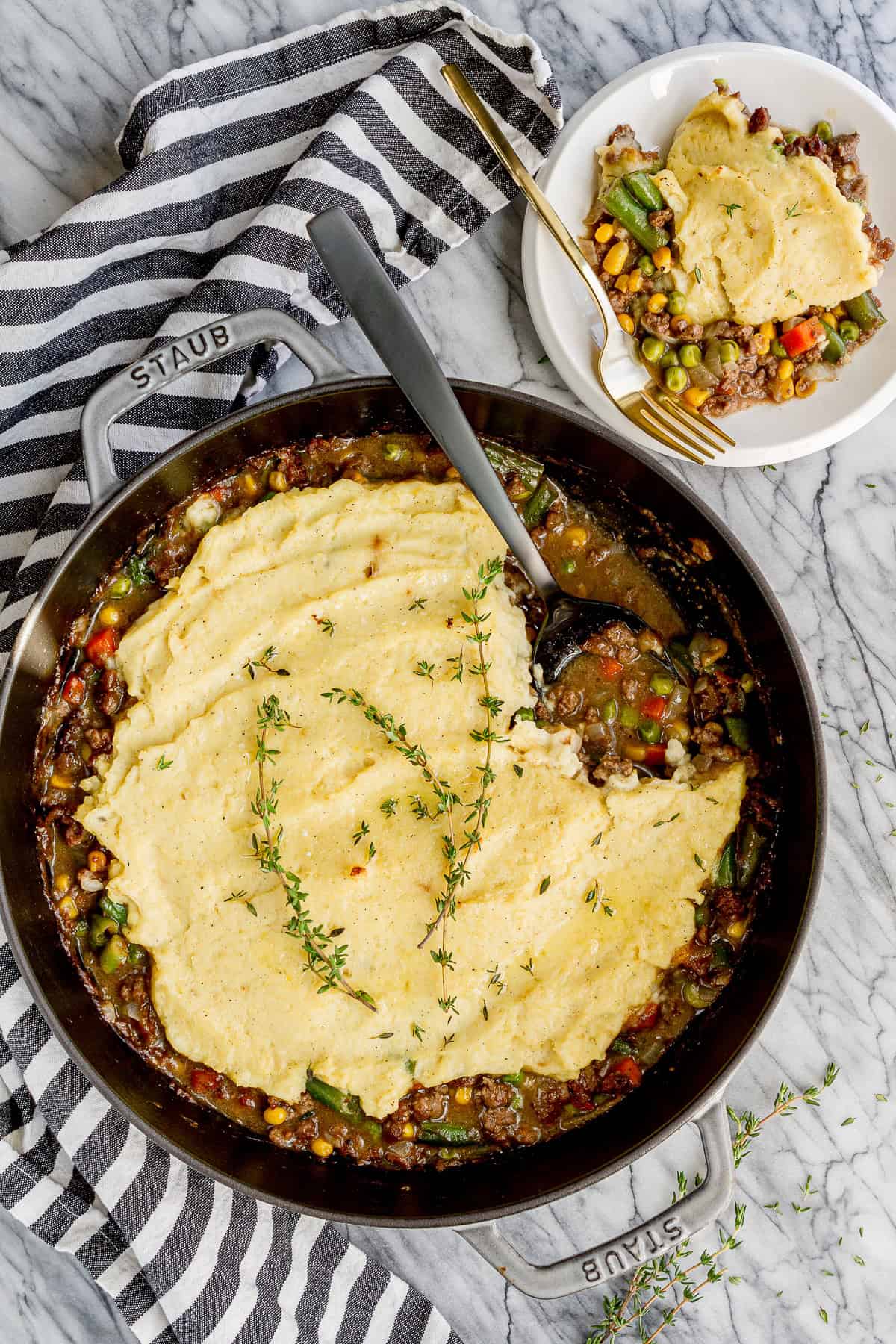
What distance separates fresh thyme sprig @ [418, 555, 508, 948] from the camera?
388 cm

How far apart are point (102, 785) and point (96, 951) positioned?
694mm

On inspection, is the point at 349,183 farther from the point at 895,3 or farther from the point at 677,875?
the point at 677,875

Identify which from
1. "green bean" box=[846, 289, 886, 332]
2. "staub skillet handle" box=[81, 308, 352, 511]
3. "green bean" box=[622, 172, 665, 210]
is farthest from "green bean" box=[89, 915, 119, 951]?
"green bean" box=[846, 289, 886, 332]

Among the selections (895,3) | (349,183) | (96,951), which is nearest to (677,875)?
(96,951)

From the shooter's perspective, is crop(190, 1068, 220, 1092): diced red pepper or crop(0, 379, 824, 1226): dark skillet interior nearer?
crop(0, 379, 824, 1226): dark skillet interior

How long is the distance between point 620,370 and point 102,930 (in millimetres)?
3102

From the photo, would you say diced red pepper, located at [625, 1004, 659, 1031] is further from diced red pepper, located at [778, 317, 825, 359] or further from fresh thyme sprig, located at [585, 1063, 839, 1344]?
diced red pepper, located at [778, 317, 825, 359]

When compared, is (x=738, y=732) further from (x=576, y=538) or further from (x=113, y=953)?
(x=113, y=953)

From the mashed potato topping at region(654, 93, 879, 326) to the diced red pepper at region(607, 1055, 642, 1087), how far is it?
10.2ft

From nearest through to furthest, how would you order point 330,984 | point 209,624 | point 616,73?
point 330,984 → point 209,624 → point 616,73

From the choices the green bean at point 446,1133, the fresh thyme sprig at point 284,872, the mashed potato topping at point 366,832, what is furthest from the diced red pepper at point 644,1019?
the fresh thyme sprig at point 284,872

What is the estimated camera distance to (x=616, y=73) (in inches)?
175

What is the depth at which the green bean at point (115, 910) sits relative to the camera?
4148 millimetres

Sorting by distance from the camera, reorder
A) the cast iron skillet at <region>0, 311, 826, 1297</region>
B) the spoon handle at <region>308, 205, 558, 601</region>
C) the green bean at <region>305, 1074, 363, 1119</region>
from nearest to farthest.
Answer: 1. the spoon handle at <region>308, 205, 558, 601</region>
2. the cast iron skillet at <region>0, 311, 826, 1297</region>
3. the green bean at <region>305, 1074, 363, 1119</region>
